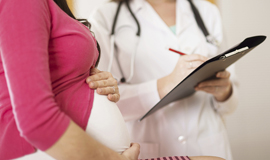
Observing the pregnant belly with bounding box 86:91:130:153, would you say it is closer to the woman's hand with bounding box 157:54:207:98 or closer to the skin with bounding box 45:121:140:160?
the skin with bounding box 45:121:140:160

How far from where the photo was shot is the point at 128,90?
1.01 meters

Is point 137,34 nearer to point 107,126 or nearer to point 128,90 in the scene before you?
point 128,90

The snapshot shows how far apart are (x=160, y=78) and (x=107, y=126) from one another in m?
0.51

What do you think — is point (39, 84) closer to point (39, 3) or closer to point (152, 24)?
point (39, 3)

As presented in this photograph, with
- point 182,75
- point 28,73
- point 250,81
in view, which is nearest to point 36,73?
point 28,73

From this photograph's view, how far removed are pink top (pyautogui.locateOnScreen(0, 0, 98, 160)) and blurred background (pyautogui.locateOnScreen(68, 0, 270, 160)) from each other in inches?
67.1

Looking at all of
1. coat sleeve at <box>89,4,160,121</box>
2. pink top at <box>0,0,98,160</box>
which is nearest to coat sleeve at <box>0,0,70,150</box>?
pink top at <box>0,0,98,160</box>

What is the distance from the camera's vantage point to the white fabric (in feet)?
1.69

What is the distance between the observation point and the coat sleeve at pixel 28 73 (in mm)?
402

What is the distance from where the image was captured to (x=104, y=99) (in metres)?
0.57

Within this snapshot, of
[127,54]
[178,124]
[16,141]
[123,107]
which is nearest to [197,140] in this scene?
[178,124]

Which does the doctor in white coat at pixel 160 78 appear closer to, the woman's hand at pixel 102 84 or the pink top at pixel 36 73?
the woman's hand at pixel 102 84

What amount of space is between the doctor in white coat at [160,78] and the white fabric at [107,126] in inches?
17.0

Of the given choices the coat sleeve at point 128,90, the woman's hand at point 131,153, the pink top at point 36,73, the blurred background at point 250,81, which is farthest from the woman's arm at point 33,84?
the blurred background at point 250,81
